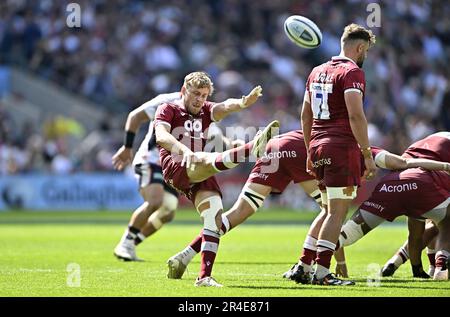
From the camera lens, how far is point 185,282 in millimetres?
9750

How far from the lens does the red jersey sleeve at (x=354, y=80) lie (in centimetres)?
922

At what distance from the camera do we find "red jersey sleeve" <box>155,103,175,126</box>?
10008 mm

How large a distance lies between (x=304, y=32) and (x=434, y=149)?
6.74 feet

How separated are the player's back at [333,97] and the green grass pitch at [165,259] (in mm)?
1556

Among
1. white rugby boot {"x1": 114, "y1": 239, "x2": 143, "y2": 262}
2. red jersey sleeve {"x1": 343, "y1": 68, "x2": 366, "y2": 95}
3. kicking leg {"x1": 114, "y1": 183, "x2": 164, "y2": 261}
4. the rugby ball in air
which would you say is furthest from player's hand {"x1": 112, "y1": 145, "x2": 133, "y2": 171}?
red jersey sleeve {"x1": 343, "y1": 68, "x2": 366, "y2": 95}

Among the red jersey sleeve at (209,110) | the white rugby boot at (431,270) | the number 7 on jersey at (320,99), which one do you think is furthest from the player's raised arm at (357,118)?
the white rugby boot at (431,270)

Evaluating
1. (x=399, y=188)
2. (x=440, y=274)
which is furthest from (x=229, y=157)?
(x=440, y=274)

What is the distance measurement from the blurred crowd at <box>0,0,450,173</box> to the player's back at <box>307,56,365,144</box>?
56.1ft

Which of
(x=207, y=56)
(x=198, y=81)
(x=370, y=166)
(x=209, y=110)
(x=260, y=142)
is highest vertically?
(x=207, y=56)

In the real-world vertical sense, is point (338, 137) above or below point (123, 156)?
below

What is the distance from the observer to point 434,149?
10.7 metres

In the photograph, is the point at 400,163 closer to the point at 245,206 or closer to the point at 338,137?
the point at 338,137
